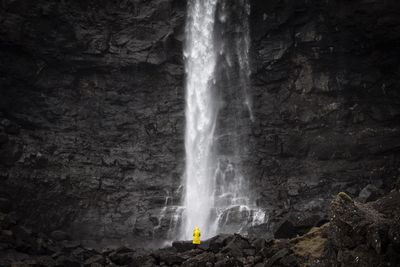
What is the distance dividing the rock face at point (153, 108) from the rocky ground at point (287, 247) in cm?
535

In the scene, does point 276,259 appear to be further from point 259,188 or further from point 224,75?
point 224,75

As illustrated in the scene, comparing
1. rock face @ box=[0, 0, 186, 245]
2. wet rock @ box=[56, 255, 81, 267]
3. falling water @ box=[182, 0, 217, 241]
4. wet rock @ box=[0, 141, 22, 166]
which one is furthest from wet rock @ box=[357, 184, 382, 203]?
wet rock @ box=[0, 141, 22, 166]

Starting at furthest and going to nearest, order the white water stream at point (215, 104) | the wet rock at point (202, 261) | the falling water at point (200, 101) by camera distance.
Result: the falling water at point (200, 101) < the white water stream at point (215, 104) < the wet rock at point (202, 261)

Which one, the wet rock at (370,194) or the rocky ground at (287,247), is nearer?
the rocky ground at (287,247)

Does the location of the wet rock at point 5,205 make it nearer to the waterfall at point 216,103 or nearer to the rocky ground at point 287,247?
the rocky ground at point 287,247

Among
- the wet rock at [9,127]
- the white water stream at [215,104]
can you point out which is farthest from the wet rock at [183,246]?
the wet rock at [9,127]

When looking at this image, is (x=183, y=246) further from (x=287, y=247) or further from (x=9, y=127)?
(x=9, y=127)

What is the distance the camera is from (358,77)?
3341 centimetres

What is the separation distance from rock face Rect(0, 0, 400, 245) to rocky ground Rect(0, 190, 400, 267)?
5353 millimetres

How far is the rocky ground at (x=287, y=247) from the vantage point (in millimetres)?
11438

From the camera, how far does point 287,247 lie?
52.4ft

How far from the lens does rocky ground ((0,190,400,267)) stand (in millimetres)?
11438

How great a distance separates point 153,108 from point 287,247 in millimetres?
21131

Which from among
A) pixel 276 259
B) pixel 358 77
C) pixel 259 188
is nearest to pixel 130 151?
pixel 259 188
